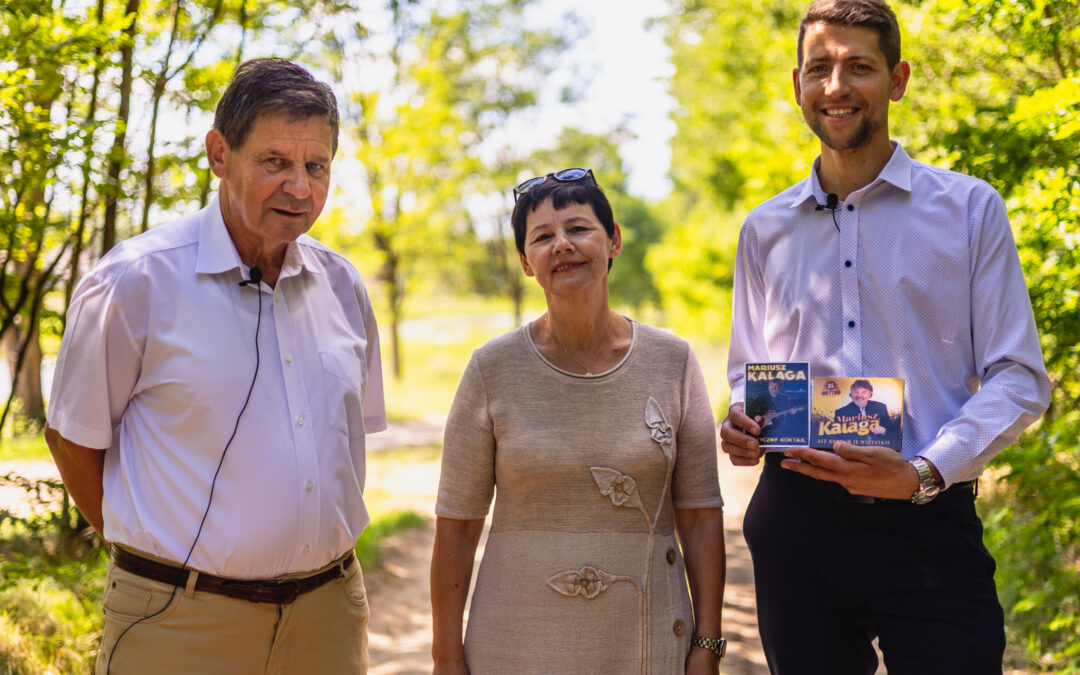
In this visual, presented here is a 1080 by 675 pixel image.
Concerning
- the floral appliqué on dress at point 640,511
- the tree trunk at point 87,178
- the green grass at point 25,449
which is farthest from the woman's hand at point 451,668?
the green grass at point 25,449

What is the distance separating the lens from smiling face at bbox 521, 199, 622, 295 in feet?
9.70

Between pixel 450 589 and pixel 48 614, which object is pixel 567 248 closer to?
pixel 450 589

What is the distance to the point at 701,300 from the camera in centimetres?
1838

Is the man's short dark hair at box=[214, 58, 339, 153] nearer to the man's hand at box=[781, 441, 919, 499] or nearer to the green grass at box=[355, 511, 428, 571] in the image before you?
the man's hand at box=[781, 441, 919, 499]

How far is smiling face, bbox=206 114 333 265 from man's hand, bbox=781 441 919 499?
1653mm

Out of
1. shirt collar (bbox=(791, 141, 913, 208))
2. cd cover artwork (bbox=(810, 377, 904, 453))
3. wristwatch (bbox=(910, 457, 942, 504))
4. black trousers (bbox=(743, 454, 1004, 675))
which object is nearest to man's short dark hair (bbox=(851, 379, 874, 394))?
cd cover artwork (bbox=(810, 377, 904, 453))

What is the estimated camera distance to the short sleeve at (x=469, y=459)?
2996 mm

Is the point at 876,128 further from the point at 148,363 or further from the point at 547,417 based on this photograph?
the point at 148,363

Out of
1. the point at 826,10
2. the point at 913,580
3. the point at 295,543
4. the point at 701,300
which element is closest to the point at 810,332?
the point at 913,580

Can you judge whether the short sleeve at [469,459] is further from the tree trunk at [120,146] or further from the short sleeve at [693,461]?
the tree trunk at [120,146]

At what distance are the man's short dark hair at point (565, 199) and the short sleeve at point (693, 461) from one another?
0.56m

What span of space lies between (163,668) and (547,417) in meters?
1.33

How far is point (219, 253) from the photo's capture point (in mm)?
2805

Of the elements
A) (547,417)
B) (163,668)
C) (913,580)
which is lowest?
(163,668)
